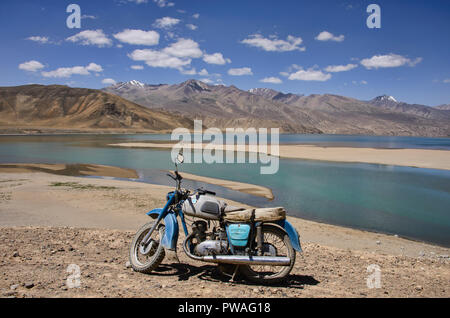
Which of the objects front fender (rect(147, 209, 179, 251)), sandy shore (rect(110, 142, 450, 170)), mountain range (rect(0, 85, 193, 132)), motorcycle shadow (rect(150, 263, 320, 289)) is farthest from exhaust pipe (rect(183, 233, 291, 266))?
mountain range (rect(0, 85, 193, 132))

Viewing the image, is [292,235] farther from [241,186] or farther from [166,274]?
[241,186]

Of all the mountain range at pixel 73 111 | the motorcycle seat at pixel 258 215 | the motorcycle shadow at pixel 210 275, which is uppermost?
the mountain range at pixel 73 111

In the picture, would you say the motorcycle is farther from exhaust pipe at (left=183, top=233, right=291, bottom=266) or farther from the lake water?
the lake water

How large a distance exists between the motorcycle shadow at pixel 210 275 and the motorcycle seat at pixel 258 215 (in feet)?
3.03

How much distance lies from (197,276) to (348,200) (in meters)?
12.2

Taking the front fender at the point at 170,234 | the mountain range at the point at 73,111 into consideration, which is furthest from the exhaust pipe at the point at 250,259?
the mountain range at the point at 73,111

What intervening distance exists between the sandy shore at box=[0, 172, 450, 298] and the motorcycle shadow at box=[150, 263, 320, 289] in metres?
0.02

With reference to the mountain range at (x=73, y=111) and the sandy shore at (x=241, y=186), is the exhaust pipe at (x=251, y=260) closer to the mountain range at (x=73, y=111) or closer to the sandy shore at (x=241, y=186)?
the sandy shore at (x=241, y=186)

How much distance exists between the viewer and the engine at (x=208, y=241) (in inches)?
184

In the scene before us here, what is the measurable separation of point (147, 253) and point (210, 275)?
1075 mm

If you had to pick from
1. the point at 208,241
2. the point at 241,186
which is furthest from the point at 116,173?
the point at 208,241

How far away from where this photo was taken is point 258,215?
470cm
